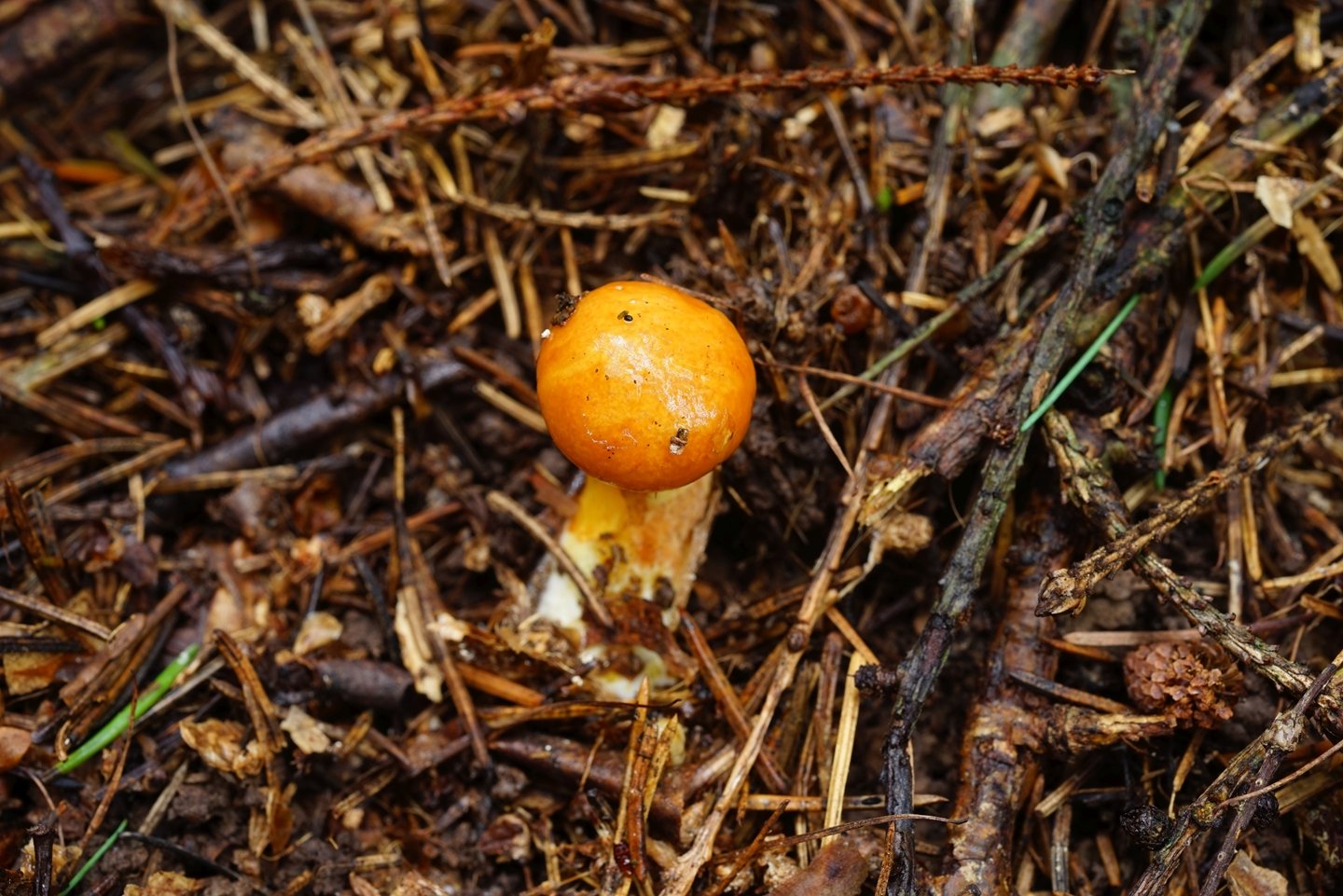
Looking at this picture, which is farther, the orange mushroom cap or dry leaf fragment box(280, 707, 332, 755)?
dry leaf fragment box(280, 707, 332, 755)

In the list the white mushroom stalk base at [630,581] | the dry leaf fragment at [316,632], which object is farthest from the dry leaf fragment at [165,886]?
the white mushroom stalk base at [630,581]

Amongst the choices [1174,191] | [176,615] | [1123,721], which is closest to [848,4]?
[1174,191]

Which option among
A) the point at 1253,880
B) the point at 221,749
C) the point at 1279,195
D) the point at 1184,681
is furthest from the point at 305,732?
the point at 1279,195

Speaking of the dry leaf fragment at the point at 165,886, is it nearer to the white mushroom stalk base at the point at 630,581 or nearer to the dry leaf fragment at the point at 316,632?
the dry leaf fragment at the point at 316,632

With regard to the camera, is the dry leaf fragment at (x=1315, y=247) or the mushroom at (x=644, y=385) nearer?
the mushroom at (x=644, y=385)

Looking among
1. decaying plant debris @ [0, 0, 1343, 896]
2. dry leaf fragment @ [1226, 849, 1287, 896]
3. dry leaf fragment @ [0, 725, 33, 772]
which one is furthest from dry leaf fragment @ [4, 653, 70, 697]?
dry leaf fragment @ [1226, 849, 1287, 896]

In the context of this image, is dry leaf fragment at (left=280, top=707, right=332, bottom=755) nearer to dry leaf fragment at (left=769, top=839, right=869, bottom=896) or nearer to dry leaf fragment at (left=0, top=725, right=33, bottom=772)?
dry leaf fragment at (left=0, top=725, right=33, bottom=772)
